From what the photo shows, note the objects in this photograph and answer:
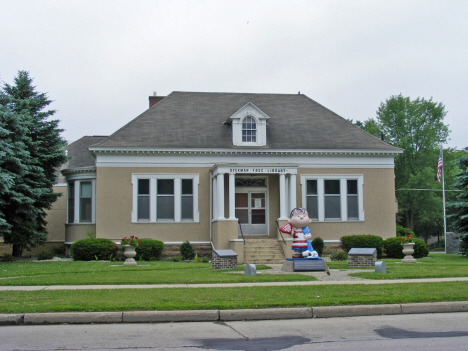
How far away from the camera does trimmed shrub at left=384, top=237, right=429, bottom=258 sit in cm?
2647

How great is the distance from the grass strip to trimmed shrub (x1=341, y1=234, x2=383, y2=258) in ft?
44.5

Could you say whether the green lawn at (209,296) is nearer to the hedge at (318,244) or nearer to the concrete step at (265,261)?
the concrete step at (265,261)

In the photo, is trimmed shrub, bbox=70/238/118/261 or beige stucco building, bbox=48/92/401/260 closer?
trimmed shrub, bbox=70/238/118/261

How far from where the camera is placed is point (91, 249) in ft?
81.1

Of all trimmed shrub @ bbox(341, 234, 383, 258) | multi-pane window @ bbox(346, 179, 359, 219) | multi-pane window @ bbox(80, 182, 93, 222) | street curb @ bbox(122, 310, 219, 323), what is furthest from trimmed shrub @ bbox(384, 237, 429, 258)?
street curb @ bbox(122, 310, 219, 323)

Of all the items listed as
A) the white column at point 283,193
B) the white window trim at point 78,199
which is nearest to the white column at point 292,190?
the white column at point 283,193

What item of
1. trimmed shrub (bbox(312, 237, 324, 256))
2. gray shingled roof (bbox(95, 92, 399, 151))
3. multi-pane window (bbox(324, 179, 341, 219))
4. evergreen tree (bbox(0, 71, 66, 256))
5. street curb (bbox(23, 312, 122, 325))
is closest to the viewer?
street curb (bbox(23, 312, 122, 325))

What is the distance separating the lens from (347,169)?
2792cm

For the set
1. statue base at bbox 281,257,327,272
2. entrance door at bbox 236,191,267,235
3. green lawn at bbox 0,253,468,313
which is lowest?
green lawn at bbox 0,253,468,313

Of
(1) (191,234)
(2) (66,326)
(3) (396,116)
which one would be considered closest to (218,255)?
(1) (191,234)

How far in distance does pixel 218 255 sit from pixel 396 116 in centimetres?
4516

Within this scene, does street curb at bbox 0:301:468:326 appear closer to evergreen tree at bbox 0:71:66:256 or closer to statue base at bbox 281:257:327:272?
statue base at bbox 281:257:327:272

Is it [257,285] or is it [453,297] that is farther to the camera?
[257,285]

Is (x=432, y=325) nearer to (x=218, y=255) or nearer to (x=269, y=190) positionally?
(x=218, y=255)
